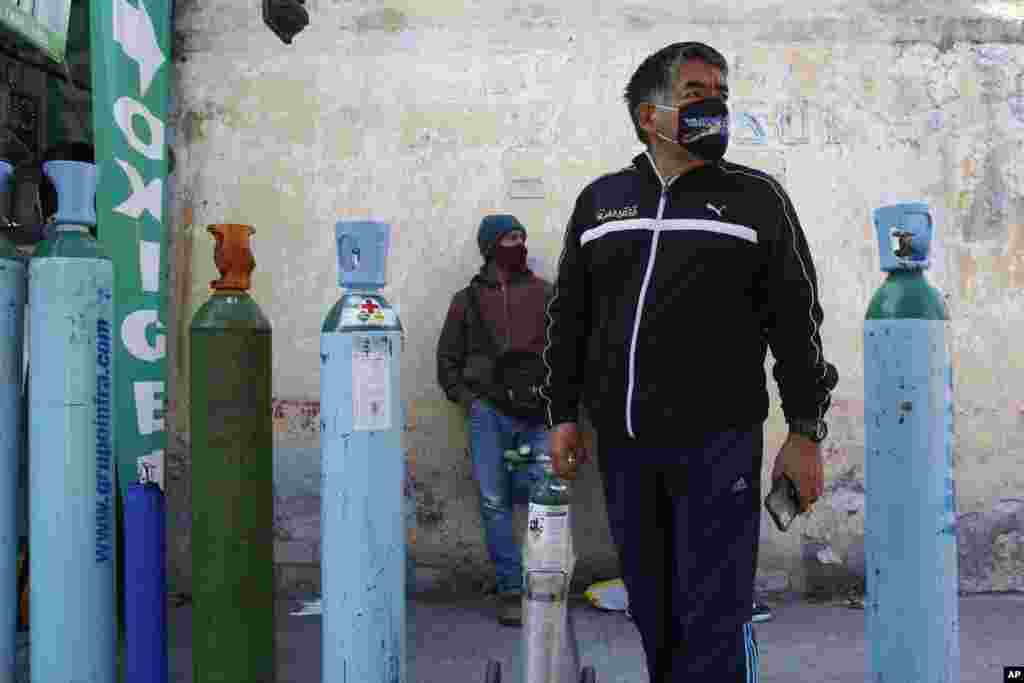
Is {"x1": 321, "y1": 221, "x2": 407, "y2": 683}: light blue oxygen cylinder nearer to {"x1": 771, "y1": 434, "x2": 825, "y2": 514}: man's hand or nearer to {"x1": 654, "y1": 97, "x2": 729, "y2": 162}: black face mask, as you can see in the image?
{"x1": 654, "y1": 97, "x2": 729, "y2": 162}: black face mask

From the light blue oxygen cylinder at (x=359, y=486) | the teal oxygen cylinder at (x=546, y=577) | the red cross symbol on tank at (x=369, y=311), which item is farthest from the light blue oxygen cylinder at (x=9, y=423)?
the teal oxygen cylinder at (x=546, y=577)

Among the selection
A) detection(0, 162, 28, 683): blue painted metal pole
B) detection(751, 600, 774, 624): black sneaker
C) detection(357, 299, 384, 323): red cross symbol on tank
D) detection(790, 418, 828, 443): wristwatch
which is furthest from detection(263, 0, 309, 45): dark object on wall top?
detection(751, 600, 774, 624): black sneaker

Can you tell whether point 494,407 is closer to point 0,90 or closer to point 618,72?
point 618,72

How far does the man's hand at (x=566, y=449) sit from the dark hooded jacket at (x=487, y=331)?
185 centimetres

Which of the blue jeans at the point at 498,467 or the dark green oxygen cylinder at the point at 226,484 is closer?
the dark green oxygen cylinder at the point at 226,484

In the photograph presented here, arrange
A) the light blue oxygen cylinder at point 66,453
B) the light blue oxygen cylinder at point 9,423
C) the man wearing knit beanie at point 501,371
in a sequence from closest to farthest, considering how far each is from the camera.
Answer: the light blue oxygen cylinder at point 66,453
the light blue oxygen cylinder at point 9,423
the man wearing knit beanie at point 501,371

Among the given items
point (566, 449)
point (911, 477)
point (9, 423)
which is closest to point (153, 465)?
point (9, 423)

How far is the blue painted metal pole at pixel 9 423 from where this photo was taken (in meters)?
3.04

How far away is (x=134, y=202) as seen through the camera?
419 cm

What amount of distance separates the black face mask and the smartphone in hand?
2.98 feet

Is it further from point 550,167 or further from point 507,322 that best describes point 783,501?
point 550,167

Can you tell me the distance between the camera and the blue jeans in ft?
15.1

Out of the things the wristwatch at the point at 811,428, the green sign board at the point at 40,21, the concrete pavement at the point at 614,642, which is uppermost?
the green sign board at the point at 40,21

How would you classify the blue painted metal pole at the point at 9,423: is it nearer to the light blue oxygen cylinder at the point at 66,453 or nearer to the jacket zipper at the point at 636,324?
the light blue oxygen cylinder at the point at 66,453
